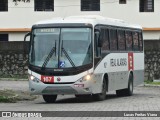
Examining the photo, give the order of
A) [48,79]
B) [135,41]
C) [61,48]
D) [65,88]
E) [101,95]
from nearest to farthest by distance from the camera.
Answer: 1. [65,88]
2. [48,79]
3. [61,48]
4. [101,95]
5. [135,41]

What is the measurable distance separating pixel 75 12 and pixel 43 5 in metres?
3.00

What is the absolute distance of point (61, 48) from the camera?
23.7 meters

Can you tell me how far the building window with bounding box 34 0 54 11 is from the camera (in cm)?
5750

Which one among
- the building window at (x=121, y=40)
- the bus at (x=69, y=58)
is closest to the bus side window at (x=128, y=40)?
the building window at (x=121, y=40)

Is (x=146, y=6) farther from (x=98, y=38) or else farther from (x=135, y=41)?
(x=98, y=38)

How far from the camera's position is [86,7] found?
189 ft

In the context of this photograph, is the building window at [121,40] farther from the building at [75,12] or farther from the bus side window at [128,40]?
the building at [75,12]

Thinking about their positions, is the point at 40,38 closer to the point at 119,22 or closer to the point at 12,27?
the point at 119,22

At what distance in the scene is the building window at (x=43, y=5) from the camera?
57.5m

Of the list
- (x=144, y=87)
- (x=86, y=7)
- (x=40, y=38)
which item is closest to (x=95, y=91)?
(x=40, y=38)

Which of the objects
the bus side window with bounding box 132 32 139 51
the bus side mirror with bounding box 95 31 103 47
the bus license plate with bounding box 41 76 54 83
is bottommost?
the bus license plate with bounding box 41 76 54 83

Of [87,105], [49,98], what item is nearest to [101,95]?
[49,98]

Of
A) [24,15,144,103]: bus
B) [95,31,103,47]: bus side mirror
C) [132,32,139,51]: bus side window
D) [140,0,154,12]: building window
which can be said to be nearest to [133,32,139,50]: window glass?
[132,32,139,51]: bus side window

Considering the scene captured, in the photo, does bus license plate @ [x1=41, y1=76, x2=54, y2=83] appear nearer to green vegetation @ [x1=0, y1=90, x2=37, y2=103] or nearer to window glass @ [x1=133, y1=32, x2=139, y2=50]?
green vegetation @ [x1=0, y1=90, x2=37, y2=103]
